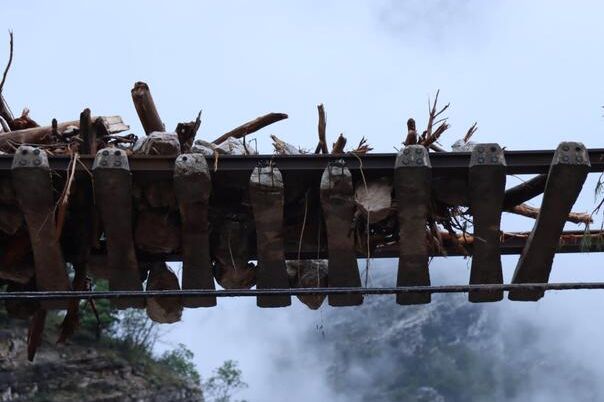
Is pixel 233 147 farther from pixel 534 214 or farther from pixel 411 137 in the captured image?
pixel 534 214

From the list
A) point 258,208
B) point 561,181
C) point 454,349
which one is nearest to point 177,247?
point 258,208

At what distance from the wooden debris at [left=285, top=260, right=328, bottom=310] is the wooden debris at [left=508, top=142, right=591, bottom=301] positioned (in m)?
1.21

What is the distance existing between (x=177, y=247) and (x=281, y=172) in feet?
2.84

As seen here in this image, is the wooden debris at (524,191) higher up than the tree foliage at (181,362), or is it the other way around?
the wooden debris at (524,191)

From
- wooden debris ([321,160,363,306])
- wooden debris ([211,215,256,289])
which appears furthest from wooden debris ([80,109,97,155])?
wooden debris ([321,160,363,306])

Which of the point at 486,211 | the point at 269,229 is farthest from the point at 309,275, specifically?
the point at 486,211

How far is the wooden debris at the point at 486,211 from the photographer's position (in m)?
6.45

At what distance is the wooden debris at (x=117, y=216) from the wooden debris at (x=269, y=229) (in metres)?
Result: 0.71

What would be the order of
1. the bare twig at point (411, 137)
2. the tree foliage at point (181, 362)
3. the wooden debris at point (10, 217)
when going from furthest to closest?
the tree foliage at point (181, 362), the bare twig at point (411, 137), the wooden debris at point (10, 217)

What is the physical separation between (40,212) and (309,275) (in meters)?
1.72

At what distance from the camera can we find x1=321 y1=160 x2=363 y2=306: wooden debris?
652cm

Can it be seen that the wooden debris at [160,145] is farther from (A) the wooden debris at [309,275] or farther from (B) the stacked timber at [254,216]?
(A) the wooden debris at [309,275]

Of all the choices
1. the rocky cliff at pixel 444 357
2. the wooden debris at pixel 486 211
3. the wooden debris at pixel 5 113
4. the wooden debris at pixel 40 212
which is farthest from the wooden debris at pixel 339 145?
the rocky cliff at pixel 444 357

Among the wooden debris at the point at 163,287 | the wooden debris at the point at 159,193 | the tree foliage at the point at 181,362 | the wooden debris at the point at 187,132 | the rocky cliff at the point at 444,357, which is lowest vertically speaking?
the rocky cliff at the point at 444,357
